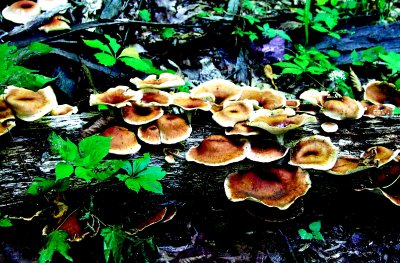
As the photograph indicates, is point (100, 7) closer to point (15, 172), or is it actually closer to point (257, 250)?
point (15, 172)

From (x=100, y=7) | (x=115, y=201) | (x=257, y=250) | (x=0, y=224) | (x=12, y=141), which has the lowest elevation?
(x=257, y=250)

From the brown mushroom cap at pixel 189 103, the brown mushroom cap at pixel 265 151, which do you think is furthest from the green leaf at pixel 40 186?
the brown mushroom cap at pixel 265 151

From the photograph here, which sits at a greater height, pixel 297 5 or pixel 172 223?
pixel 297 5

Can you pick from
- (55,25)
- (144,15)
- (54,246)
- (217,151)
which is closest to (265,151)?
(217,151)

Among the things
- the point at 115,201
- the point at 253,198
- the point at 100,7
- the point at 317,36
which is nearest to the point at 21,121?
the point at 115,201

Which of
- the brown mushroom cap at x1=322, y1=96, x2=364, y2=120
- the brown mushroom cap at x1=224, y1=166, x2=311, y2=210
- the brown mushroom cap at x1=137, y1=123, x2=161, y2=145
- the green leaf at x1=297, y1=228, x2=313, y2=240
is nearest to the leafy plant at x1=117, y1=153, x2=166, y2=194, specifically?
the brown mushroom cap at x1=137, y1=123, x2=161, y2=145

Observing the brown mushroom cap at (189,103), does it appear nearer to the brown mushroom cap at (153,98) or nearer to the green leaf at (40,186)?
the brown mushroom cap at (153,98)

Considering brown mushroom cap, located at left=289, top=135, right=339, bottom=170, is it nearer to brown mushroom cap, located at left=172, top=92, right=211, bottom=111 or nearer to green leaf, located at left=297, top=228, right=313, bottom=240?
green leaf, located at left=297, top=228, right=313, bottom=240
